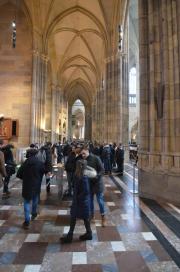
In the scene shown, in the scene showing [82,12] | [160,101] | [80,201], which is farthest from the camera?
[82,12]

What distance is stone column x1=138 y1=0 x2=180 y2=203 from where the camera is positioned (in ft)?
22.5

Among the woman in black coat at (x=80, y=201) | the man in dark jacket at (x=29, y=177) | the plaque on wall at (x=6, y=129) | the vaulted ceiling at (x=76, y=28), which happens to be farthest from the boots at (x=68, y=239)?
the vaulted ceiling at (x=76, y=28)

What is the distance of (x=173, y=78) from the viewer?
23.0 ft

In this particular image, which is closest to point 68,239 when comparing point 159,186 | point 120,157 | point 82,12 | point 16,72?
point 159,186

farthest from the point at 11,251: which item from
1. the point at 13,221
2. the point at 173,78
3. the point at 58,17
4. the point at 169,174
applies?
the point at 58,17

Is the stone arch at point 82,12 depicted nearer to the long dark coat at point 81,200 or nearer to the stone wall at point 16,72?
the stone wall at point 16,72

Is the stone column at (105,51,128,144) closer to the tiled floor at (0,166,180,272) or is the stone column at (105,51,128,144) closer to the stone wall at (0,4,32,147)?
the stone wall at (0,4,32,147)

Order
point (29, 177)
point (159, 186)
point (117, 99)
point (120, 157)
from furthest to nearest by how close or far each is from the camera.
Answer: point (117, 99) → point (120, 157) → point (159, 186) → point (29, 177)

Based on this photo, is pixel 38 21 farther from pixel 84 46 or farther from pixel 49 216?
pixel 49 216

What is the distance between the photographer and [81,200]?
155 inches

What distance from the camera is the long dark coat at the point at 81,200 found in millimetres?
3898

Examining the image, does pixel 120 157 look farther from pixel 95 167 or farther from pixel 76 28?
pixel 76 28

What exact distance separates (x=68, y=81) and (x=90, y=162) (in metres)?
39.8

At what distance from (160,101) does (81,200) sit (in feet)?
14.6
